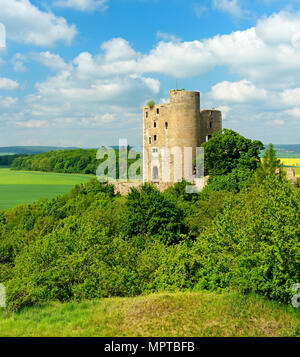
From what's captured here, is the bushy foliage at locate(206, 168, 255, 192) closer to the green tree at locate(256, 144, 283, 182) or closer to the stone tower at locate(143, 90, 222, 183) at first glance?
the green tree at locate(256, 144, 283, 182)

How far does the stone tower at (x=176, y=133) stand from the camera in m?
43.7

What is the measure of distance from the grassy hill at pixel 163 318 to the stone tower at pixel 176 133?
3019cm

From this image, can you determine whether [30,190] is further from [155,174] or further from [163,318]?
[163,318]

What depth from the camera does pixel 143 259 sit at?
21.0 m

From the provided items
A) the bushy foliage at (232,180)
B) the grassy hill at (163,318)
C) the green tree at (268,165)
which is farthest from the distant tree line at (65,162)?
the grassy hill at (163,318)

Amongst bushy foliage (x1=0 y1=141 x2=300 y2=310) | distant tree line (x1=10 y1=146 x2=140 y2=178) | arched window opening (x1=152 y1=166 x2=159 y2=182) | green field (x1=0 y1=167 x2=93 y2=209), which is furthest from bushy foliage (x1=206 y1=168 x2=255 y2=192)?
distant tree line (x1=10 y1=146 x2=140 y2=178)

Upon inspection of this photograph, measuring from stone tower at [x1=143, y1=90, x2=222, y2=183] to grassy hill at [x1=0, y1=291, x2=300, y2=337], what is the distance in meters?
30.2

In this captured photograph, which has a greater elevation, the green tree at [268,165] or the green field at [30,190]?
the green tree at [268,165]

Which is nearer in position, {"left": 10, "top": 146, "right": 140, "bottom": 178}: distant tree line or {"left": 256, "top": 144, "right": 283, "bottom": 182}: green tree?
{"left": 256, "top": 144, "right": 283, "bottom": 182}: green tree

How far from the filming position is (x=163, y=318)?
39.7 ft

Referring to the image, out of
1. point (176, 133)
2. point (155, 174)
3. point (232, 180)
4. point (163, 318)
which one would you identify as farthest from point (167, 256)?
point (155, 174)

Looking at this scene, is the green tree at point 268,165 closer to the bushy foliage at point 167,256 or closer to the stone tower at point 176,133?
the bushy foliage at point 167,256

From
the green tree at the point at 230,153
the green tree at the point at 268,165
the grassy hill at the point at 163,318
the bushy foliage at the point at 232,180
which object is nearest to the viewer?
the grassy hill at the point at 163,318

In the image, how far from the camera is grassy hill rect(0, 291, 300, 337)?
11302mm
